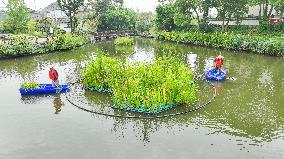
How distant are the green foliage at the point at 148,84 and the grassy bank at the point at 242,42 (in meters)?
21.6

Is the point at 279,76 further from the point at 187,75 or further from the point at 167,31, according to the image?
the point at 167,31

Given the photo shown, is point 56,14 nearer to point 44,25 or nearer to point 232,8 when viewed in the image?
point 44,25

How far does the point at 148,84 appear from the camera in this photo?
21188mm

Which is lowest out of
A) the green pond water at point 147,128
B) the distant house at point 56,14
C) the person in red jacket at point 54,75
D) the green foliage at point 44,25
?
the green pond water at point 147,128

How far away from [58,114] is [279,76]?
2026 centimetres

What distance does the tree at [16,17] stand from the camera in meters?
60.8

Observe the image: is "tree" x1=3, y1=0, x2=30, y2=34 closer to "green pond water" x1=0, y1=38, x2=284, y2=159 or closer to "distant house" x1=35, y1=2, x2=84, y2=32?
"distant house" x1=35, y1=2, x2=84, y2=32

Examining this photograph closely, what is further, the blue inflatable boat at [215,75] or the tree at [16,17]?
the tree at [16,17]

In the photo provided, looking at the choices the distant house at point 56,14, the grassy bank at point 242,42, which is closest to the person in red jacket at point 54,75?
the grassy bank at point 242,42

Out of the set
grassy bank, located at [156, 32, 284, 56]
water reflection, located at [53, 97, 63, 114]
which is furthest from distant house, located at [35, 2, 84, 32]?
water reflection, located at [53, 97, 63, 114]

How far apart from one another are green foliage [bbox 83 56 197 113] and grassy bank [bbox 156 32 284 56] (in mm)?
21558

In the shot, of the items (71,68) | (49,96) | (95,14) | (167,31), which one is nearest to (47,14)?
(95,14)

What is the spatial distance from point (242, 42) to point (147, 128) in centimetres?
3233

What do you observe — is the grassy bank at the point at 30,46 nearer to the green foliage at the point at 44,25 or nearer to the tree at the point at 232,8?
the green foliage at the point at 44,25
